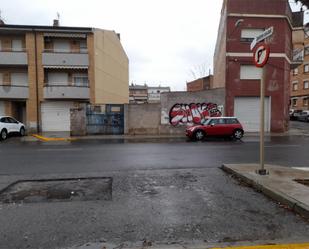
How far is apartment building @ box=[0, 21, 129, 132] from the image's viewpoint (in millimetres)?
23578

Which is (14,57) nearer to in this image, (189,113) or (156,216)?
(189,113)

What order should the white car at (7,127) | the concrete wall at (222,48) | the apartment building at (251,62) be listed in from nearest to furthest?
the white car at (7,127) < the apartment building at (251,62) < the concrete wall at (222,48)

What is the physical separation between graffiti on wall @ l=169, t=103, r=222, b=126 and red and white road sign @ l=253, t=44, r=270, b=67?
1423cm

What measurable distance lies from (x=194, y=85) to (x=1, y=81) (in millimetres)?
27473

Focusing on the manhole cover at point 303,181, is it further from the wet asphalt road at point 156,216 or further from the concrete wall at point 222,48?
the concrete wall at point 222,48

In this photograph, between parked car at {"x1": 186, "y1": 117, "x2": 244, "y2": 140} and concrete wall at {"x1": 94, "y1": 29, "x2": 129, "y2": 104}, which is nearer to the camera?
parked car at {"x1": 186, "y1": 117, "x2": 244, "y2": 140}

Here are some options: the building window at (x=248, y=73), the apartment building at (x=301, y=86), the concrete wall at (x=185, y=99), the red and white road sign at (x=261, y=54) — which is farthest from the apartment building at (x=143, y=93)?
the red and white road sign at (x=261, y=54)

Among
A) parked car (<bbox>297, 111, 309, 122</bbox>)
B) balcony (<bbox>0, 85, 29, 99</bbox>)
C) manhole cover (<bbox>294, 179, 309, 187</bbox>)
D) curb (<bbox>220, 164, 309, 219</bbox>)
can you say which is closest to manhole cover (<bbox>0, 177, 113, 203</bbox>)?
curb (<bbox>220, 164, 309, 219</bbox>)

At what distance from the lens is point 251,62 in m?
21.6

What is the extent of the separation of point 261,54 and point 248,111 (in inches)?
643

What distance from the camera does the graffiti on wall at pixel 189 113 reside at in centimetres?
2094

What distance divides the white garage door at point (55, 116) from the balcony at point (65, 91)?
1.06m

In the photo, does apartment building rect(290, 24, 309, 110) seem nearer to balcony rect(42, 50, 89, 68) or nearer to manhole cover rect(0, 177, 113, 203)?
balcony rect(42, 50, 89, 68)

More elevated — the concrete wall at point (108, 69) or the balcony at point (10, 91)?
the concrete wall at point (108, 69)
